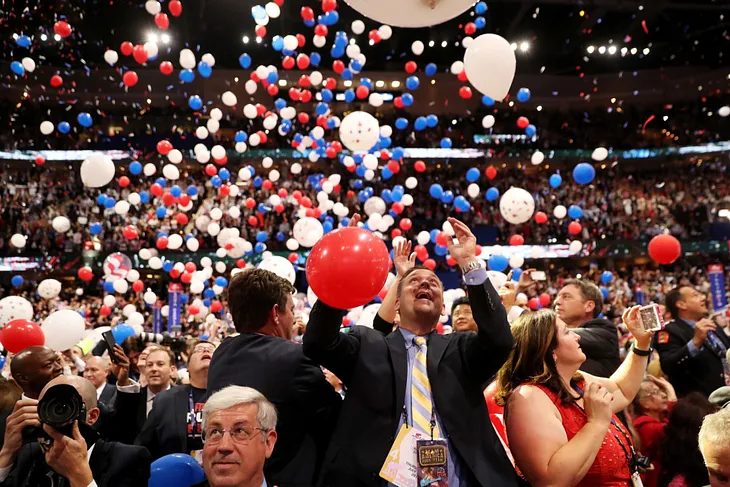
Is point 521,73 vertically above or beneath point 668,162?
above

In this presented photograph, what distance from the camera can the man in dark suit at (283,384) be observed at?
7.00ft

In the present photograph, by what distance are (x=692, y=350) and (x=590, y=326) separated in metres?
0.91

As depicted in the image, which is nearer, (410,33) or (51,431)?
(51,431)

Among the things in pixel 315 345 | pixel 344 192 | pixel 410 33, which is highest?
pixel 410 33

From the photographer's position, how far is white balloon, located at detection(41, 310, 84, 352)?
483cm

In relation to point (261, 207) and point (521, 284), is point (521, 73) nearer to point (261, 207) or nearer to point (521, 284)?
point (261, 207)

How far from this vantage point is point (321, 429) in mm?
2201

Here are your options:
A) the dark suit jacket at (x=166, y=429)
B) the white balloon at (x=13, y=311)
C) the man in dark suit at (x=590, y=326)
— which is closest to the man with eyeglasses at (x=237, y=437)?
the dark suit jacket at (x=166, y=429)

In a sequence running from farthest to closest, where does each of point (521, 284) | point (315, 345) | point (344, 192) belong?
point (344, 192)
point (521, 284)
point (315, 345)

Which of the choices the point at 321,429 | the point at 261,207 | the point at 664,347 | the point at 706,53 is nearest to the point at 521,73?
the point at 706,53

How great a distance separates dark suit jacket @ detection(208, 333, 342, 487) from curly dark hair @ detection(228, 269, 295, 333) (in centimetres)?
12

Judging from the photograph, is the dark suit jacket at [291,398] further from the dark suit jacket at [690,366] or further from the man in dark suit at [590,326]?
the dark suit jacket at [690,366]

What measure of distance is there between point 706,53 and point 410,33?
8288 mm

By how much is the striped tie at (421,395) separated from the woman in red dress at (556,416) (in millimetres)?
267
